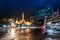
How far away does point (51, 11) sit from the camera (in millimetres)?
33188

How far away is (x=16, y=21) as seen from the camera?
70.3 meters

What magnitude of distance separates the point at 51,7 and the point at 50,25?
45.2 ft

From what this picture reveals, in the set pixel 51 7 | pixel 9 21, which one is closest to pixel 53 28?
pixel 51 7

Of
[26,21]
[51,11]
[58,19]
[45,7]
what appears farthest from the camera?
[26,21]

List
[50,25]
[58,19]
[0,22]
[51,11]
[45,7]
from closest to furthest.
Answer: [58,19] → [50,25] → [51,11] → [45,7] → [0,22]

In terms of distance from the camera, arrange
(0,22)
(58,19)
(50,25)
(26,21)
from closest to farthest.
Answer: (58,19), (50,25), (0,22), (26,21)

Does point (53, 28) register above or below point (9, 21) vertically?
below

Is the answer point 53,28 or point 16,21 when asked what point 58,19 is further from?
point 16,21

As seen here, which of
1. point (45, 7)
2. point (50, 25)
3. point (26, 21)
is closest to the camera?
point (50, 25)

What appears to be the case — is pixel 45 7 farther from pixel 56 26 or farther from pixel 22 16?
pixel 22 16

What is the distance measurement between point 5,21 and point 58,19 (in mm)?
46763

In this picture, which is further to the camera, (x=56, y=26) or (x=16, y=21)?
(x=16, y=21)

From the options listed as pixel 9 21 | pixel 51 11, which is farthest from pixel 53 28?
pixel 9 21

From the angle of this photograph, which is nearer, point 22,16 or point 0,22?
point 0,22
